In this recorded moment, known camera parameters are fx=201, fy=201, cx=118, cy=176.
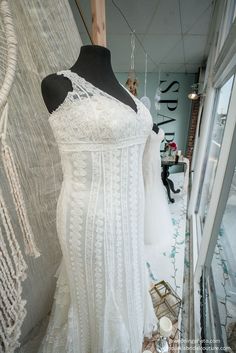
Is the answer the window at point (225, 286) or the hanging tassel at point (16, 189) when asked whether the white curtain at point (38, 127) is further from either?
the window at point (225, 286)

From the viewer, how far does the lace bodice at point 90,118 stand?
0.65m

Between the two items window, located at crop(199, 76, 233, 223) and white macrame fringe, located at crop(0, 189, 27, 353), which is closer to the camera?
white macrame fringe, located at crop(0, 189, 27, 353)

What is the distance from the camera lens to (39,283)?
1.09 metres

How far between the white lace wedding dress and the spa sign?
479cm

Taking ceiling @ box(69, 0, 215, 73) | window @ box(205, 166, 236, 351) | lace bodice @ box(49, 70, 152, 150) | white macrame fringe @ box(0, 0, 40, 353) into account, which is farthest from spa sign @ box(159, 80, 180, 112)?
white macrame fringe @ box(0, 0, 40, 353)

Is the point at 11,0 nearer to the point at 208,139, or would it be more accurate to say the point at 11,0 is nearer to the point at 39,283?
the point at 39,283

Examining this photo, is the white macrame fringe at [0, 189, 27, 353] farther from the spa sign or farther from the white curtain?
the spa sign

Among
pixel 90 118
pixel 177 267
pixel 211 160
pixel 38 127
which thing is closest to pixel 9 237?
pixel 90 118

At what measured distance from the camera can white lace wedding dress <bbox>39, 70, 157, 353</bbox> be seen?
26.3 inches

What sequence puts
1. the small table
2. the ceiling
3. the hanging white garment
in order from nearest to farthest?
the hanging white garment < the ceiling < the small table

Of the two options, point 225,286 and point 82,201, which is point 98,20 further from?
point 225,286

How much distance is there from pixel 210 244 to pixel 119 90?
45.1 inches

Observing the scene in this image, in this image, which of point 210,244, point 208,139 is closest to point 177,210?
point 208,139

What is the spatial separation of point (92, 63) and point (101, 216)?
0.56 metres
